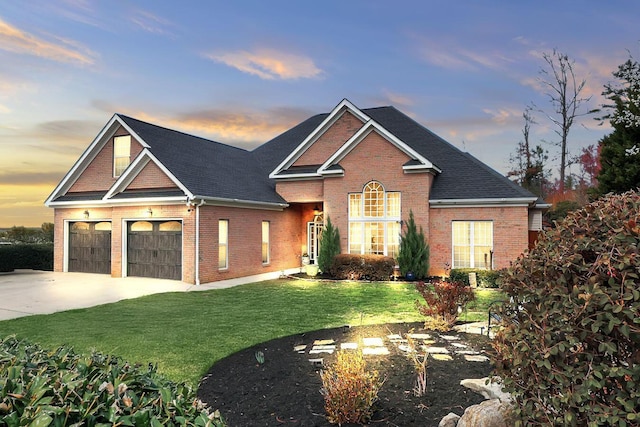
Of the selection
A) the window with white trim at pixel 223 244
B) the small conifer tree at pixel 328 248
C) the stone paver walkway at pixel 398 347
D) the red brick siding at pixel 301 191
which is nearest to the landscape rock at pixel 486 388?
the stone paver walkway at pixel 398 347

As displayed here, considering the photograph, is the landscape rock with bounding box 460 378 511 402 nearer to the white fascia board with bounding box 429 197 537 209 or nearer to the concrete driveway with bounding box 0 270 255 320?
the concrete driveway with bounding box 0 270 255 320

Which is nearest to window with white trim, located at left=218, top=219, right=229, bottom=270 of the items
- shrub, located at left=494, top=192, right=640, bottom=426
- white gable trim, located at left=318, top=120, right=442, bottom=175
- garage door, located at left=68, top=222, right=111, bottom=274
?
white gable trim, located at left=318, top=120, right=442, bottom=175

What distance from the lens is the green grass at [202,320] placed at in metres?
7.29

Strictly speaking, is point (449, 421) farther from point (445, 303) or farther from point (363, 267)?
point (363, 267)

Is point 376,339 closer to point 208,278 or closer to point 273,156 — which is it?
point 208,278

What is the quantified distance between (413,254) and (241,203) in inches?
315

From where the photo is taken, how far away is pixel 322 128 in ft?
74.1

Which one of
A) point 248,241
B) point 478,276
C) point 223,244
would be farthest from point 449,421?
point 248,241

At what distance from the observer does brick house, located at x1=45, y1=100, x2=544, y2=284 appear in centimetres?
1770

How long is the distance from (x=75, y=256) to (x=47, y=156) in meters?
5.23

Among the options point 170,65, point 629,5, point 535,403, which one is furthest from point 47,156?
point 629,5

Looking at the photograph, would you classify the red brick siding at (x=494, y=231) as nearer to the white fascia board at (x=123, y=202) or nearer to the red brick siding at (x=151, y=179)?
the white fascia board at (x=123, y=202)

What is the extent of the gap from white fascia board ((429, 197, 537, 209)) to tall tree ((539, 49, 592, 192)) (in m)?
17.4

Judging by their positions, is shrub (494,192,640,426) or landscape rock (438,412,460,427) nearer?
shrub (494,192,640,426)
